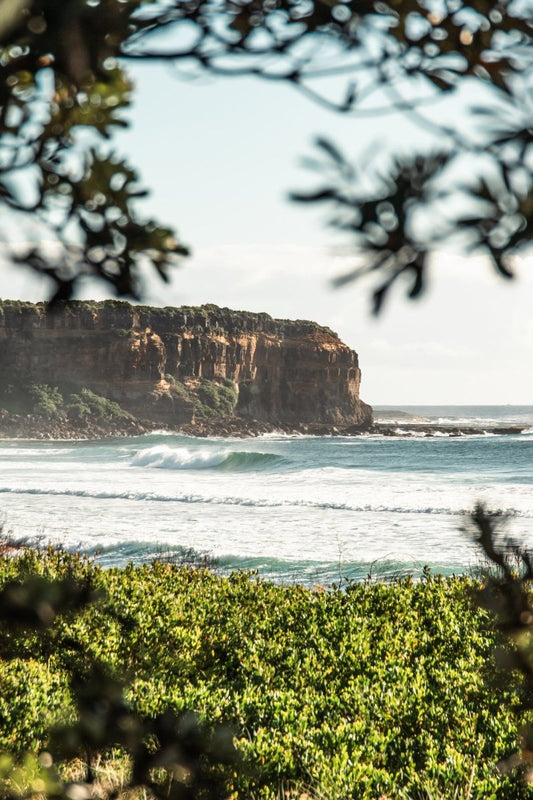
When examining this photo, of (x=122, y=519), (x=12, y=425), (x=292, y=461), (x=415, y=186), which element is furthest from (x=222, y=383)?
(x=415, y=186)

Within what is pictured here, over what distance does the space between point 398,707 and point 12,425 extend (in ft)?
245

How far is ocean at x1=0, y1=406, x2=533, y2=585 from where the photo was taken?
1472 cm

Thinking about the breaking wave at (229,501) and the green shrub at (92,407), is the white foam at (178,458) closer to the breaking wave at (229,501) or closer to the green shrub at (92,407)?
the breaking wave at (229,501)

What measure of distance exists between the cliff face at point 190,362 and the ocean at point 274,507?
30535 mm

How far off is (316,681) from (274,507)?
58.9 feet

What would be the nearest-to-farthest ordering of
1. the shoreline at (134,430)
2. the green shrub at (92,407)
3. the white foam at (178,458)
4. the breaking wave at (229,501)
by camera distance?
the breaking wave at (229,501) < the white foam at (178,458) < the shoreline at (134,430) < the green shrub at (92,407)

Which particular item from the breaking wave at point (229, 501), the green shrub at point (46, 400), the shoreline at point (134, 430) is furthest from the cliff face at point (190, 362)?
the breaking wave at point (229, 501)

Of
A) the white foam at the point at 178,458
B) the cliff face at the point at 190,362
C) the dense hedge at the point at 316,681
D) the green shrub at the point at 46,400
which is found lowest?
the white foam at the point at 178,458

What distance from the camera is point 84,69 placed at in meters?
0.87

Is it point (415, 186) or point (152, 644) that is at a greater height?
point (415, 186)

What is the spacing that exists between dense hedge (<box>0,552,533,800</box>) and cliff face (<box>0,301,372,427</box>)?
193ft

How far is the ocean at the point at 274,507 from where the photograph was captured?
14719mm

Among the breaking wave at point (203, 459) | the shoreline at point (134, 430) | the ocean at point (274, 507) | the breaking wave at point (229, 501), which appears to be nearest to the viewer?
the ocean at point (274, 507)

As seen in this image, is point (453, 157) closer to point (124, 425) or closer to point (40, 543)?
point (40, 543)
